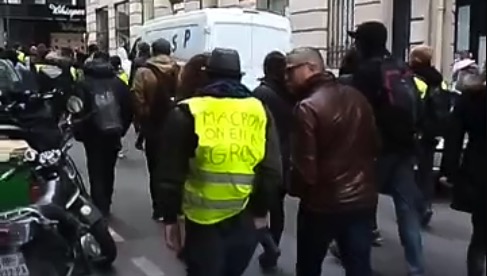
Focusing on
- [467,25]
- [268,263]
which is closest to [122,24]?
[467,25]

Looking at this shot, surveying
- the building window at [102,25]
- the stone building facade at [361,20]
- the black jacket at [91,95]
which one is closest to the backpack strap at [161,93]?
the black jacket at [91,95]

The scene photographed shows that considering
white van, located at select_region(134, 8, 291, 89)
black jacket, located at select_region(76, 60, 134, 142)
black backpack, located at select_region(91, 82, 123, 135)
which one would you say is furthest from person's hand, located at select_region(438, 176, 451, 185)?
white van, located at select_region(134, 8, 291, 89)

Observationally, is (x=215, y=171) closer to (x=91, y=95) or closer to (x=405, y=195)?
(x=405, y=195)

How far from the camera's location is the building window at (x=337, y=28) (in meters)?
17.3

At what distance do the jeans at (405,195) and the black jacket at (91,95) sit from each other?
9.50ft

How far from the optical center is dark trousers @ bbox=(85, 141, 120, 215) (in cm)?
786

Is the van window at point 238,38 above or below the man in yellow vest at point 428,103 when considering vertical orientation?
above

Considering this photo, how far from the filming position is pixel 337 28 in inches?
691

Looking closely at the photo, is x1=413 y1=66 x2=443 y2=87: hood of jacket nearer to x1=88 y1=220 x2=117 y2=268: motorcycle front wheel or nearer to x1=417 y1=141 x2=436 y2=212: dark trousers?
x1=417 y1=141 x2=436 y2=212: dark trousers

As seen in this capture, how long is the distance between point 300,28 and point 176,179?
1489 cm

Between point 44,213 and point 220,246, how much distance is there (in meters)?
1.29

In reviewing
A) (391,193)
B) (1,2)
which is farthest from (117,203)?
(1,2)

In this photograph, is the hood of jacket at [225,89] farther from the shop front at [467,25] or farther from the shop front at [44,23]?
the shop front at [44,23]

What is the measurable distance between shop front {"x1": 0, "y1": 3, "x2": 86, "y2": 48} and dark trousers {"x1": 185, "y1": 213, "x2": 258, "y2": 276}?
128 feet
